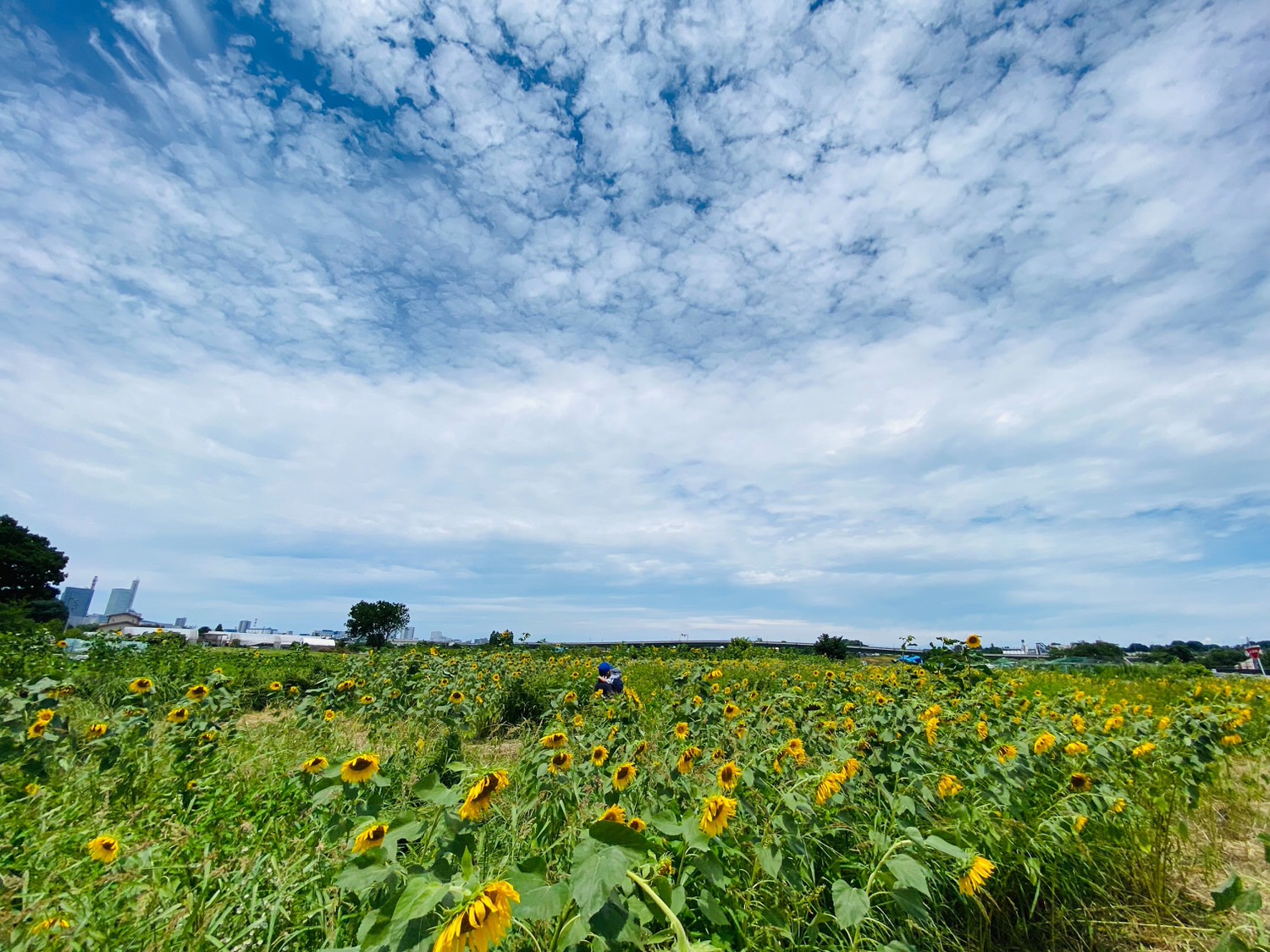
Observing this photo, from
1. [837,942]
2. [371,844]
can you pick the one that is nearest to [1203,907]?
[837,942]

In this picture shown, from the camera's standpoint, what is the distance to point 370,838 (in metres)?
1.71

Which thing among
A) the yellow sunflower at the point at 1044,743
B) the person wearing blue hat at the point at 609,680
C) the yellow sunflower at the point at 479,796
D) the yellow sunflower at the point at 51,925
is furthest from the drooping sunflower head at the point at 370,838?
the person wearing blue hat at the point at 609,680

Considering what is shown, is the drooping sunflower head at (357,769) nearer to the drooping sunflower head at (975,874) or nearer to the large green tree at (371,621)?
the drooping sunflower head at (975,874)

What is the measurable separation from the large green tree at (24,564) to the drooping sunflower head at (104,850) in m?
46.7

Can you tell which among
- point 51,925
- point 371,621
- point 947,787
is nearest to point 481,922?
point 51,925

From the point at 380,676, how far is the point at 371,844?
7275mm

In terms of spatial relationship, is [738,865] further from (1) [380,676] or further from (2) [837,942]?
(1) [380,676]

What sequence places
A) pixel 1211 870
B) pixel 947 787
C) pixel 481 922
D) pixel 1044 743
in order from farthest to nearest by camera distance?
pixel 1044 743 < pixel 1211 870 < pixel 947 787 < pixel 481 922

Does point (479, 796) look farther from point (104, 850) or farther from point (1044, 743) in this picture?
point (1044, 743)

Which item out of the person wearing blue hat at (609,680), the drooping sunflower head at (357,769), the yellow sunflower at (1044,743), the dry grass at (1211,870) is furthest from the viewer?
the person wearing blue hat at (609,680)

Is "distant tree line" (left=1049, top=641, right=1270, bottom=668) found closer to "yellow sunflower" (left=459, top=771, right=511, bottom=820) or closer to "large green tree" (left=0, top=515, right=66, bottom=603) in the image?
"yellow sunflower" (left=459, top=771, right=511, bottom=820)

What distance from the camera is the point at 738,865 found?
98.7 inches

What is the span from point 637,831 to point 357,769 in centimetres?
147

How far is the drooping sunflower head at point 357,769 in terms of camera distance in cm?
215
